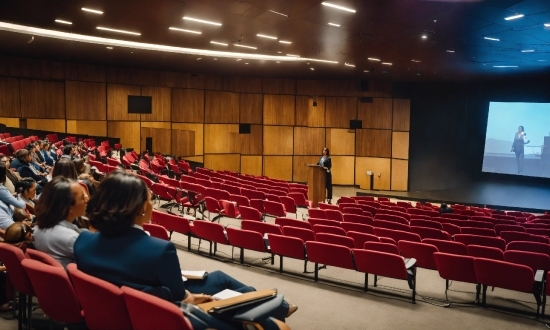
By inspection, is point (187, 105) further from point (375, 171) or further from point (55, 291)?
point (55, 291)

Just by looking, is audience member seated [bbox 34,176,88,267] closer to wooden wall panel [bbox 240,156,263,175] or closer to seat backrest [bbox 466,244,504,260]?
seat backrest [bbox 466,244,504,260]

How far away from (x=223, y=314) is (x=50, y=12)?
357 inches

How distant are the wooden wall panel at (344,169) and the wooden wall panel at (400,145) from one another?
189cm

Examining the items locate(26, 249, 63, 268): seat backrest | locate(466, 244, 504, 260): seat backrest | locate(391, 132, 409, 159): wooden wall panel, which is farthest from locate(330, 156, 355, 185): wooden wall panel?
locate(26, 249, 63, 268): seat backrest

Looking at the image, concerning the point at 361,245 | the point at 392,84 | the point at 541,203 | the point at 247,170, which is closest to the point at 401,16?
the point at 361,245

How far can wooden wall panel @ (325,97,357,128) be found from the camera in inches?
803

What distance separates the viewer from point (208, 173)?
45.2 ft

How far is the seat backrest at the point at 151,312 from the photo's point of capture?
206 centimetres

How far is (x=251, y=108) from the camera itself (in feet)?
67.2

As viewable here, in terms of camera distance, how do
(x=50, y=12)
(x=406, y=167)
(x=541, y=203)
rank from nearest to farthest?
(x=50, y=12) → (x=541, y=203) → (x=406, y=167)

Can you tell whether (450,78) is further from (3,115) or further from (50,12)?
(3,115)

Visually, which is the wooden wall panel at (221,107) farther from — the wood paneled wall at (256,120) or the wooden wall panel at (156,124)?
the wooden wall panel at (156,124)

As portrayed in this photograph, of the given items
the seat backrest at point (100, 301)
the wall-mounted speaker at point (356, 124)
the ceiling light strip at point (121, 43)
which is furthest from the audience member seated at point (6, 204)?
the wall-mounted speaker at point (356, 124)

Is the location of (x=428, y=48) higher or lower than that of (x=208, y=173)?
higher
